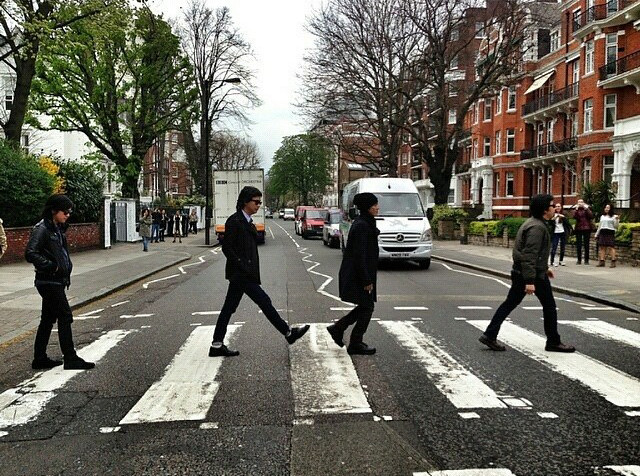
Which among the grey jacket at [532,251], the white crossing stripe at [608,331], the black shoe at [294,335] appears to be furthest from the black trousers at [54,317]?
the white crossing stripe at [608,331]

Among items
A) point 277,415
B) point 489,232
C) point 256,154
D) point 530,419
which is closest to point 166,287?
point 277,415

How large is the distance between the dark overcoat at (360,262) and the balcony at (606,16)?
98.6 ft

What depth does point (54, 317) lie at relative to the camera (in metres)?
6.14

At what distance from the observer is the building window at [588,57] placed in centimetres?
3562

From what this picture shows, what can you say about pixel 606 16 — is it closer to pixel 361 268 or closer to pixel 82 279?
pixel 82 279

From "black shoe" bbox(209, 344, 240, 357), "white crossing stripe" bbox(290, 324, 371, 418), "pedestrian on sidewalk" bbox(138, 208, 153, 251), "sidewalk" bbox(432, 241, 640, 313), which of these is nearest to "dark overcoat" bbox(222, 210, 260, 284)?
"black shoe" bbox(209, 344, 240, 357)

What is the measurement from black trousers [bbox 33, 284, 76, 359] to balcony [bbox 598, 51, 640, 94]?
30.9 m

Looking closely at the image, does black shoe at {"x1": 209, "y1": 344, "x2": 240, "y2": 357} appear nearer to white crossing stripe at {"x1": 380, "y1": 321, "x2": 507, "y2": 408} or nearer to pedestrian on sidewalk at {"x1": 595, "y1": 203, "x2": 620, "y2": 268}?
white crossing stripe at {"x1": 380, "y1": 321, "x2": 507, "y2": 408}

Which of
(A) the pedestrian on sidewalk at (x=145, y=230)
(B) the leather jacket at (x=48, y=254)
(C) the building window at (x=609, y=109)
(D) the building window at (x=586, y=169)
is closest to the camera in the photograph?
(B) the leather jacket at (x=48, y=254)

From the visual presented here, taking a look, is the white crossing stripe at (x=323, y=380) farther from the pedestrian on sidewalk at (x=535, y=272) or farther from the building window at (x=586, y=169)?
the building window at (x=586, y=169)

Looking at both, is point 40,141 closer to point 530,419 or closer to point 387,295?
point 387,295

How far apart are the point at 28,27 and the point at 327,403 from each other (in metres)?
12.6

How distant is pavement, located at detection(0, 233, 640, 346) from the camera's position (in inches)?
388

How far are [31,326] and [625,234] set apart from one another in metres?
16.1
